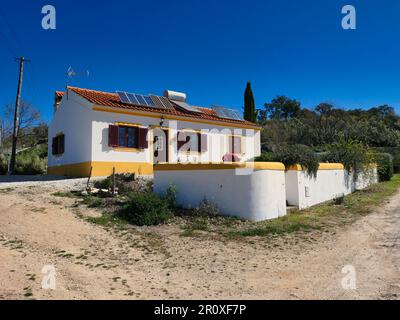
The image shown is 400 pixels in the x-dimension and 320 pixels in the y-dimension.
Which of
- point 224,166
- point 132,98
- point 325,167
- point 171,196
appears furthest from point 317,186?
point 132,98

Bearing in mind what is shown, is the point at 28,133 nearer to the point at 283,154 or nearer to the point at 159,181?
the point at 159,181

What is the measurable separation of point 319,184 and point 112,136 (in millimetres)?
9437

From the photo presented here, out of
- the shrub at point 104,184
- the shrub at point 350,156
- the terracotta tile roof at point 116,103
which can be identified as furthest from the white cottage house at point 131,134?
the shrub at point 350,156

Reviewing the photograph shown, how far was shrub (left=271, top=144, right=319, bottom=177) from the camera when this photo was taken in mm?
11539

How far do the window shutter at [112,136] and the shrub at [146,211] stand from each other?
21.7 feet

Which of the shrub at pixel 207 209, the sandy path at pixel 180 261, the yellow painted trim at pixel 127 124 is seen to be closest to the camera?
the sandy path at pixel 180 261

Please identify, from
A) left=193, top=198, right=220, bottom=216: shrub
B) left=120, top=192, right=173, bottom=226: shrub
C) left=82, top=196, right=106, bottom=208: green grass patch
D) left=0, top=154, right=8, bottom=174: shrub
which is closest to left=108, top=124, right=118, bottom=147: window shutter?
left=82, top=196, right=106, bottom=208: green grass patch

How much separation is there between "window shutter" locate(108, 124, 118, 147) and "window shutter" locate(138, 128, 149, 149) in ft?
4.04

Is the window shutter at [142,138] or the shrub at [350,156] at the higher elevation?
the window shutter at [142,138]

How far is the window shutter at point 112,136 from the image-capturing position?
15711mm

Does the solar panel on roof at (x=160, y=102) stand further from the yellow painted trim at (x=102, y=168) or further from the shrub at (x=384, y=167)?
the shrub at (x=384, y=167)
